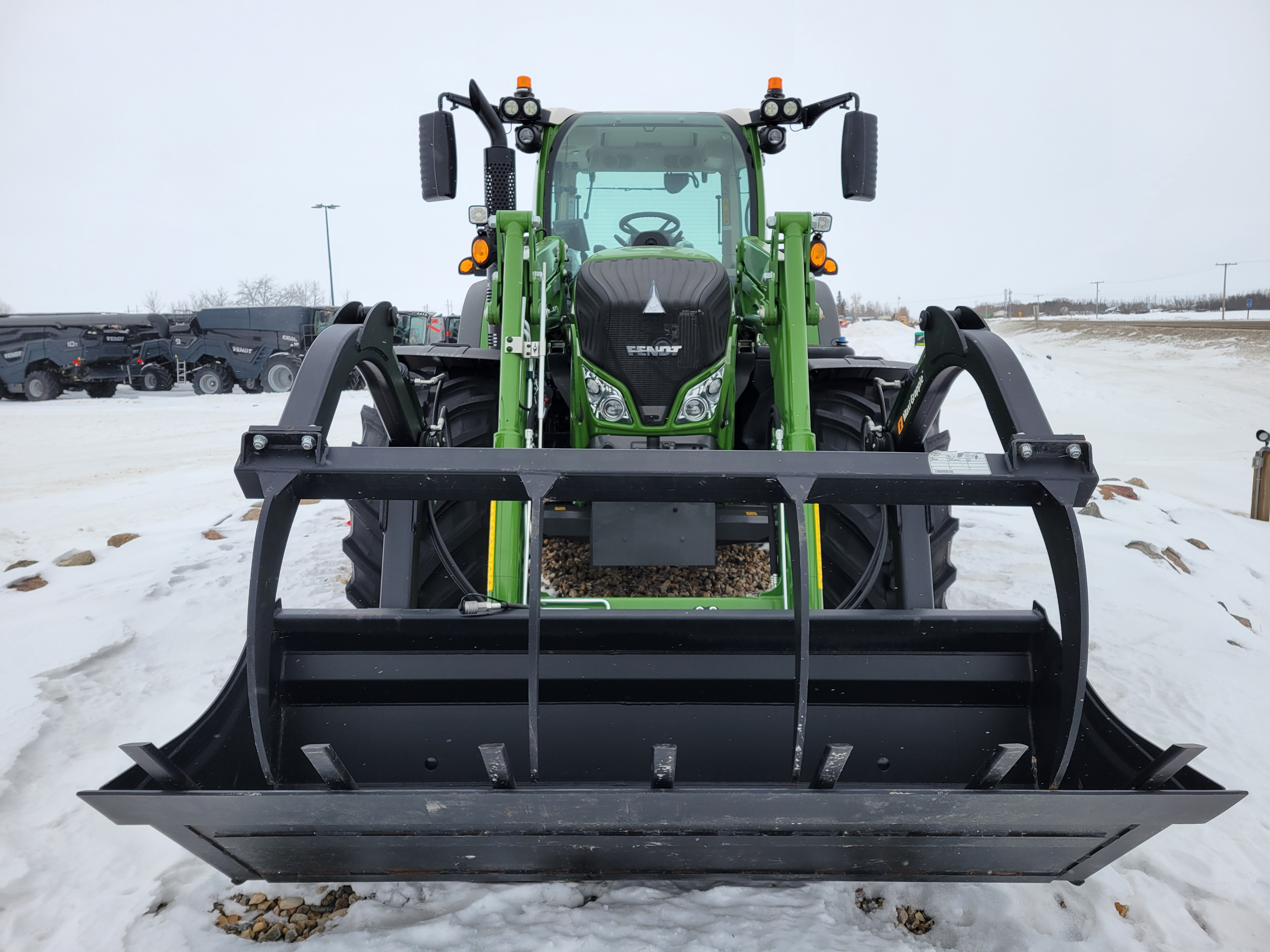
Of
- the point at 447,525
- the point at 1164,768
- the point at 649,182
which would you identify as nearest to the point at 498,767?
the point at 1164,768

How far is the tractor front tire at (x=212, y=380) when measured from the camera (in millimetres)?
21484

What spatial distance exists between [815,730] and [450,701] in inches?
42.5

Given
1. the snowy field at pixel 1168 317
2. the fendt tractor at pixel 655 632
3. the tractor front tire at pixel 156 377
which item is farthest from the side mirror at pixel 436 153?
the snowy field at pixel 1168 317

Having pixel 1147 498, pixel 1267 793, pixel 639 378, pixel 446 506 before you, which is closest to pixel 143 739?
pixel 446 506

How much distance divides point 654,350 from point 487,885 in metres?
1.92

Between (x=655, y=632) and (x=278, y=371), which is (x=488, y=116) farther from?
(x=278, y=371)

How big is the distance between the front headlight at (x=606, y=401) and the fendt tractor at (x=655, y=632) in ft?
0.04

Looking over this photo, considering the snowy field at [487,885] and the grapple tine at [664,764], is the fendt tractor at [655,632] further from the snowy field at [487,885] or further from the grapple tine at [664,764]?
the snowy field at [487,885]

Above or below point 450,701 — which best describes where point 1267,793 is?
below

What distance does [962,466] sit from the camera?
6.52ft

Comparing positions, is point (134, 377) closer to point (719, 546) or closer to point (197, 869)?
point (719, 546)

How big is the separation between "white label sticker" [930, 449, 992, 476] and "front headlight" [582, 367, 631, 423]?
4.95 ft

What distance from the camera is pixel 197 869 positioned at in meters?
2.40

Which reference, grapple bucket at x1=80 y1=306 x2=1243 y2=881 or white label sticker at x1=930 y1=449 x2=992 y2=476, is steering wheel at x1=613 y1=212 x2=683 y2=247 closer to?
grapple bucket at x1=80 y1=306 x2=1243 y2=881
